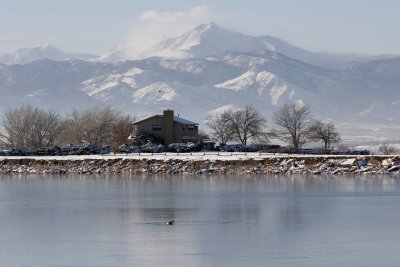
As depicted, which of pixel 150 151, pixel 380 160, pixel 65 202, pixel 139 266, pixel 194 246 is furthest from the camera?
pixel 150 151

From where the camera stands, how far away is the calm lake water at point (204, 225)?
29.5 m

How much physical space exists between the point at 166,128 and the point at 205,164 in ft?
94.9

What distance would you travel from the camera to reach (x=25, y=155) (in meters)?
106

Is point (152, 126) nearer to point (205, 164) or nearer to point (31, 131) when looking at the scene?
point (31, 131)

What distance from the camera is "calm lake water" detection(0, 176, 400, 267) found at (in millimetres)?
29547

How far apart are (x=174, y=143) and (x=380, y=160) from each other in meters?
34.9

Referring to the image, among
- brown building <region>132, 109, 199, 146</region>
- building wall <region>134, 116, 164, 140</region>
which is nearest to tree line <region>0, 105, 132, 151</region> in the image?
building wall <region>134, 116, 164, 140</region>

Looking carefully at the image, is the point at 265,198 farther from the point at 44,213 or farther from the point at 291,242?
the point at 291,242

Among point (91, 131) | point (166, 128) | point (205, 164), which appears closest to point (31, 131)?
point (91, 131)

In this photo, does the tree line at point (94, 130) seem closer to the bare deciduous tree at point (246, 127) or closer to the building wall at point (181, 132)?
the bare deciduous tree at point (246, 127)

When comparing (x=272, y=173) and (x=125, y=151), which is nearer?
(x=272, y=173)

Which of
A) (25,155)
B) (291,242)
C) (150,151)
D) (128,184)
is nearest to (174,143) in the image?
(150,151)

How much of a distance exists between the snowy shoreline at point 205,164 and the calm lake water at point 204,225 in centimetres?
1474

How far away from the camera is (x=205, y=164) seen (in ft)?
276
